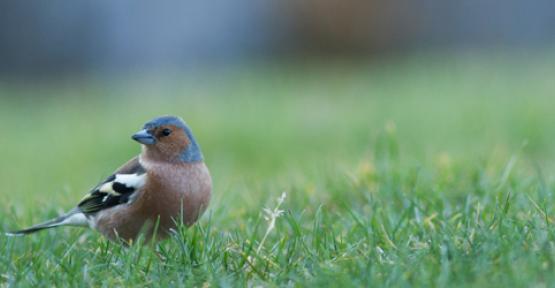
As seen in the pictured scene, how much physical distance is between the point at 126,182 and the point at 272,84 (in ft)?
28.4

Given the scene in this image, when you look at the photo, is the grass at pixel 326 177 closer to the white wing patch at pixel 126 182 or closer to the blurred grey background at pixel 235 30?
the white wing patch at pixel 126 182

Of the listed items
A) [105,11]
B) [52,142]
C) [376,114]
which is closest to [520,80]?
[376,114]

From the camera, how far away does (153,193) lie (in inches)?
190

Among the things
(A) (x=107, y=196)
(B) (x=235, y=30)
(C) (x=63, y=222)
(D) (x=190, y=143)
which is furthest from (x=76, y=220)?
(B) (x=235, y=30)

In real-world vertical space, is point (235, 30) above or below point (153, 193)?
below

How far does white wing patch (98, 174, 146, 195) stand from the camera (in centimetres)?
493

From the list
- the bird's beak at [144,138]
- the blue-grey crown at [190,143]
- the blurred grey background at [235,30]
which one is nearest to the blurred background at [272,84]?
the blurred grey background at [235,30]

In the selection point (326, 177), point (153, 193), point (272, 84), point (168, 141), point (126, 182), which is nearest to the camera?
point (153, 193)

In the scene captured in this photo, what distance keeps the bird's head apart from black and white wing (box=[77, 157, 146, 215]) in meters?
0.12

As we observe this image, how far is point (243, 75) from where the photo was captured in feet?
49.1

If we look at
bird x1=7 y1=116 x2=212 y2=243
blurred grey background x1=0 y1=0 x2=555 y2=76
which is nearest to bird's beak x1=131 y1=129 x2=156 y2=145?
bird x1=7 y1=116 x2=212 y2=243

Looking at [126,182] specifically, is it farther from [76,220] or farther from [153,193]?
[76,220]

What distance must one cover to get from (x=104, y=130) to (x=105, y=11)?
9081mm

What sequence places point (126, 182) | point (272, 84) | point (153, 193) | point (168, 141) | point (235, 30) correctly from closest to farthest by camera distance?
point (153, 193) < point (126, 182) < point (168, 141) < point (272, 84) < point (235, 30)
